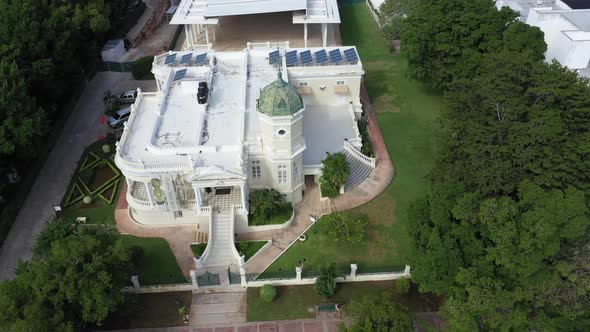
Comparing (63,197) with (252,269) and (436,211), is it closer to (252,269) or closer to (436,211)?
(252,269)

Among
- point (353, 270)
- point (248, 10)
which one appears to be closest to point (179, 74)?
point (248, 10)

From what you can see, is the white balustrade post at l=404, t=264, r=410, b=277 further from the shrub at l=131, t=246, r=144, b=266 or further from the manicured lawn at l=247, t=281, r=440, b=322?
the shrub at l=131, t=246, r=144, b=266

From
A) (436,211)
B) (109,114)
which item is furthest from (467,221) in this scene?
(109,114)

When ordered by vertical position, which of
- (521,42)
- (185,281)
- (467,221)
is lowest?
(185,281)

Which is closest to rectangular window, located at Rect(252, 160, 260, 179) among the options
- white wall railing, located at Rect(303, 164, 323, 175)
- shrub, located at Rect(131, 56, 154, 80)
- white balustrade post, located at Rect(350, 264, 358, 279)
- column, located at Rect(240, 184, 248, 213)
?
column, located at Rect(240, 184, 248, 213)

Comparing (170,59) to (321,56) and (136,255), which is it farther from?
(136,255)
